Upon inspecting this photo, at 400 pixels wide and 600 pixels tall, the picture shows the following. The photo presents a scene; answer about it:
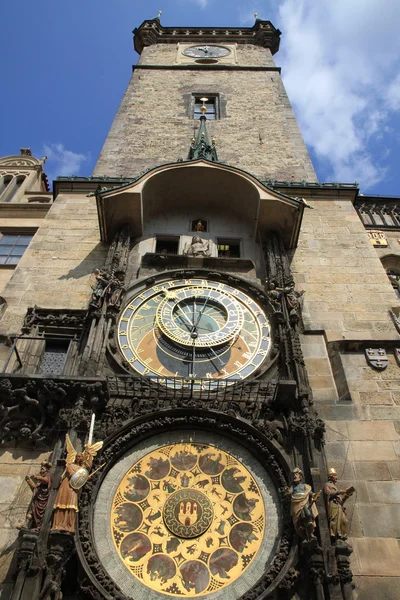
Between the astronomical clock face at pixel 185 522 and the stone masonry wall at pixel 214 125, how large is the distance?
9.41m

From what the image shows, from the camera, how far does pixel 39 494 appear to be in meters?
5.95

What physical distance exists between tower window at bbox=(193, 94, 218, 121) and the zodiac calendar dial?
13.6 meters

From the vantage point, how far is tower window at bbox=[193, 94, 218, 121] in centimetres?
1789

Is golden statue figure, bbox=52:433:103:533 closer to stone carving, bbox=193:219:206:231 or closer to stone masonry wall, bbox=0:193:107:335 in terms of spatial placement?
stone masonry wall, bbox=0:193:107:335

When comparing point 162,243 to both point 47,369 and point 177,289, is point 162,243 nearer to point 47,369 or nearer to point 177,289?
point 177,289

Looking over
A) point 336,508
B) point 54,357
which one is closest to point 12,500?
point 54,357

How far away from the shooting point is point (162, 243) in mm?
11258

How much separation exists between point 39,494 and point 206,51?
21.8 m

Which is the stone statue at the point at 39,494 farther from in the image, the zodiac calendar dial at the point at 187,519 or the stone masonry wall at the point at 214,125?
the stone masonry wall at the point at 214,125

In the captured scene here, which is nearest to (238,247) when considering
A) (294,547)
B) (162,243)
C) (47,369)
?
(162,243)

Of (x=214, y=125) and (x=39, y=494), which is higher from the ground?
(x=214, y=125)

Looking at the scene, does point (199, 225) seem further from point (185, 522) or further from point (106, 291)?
point (185, 522)

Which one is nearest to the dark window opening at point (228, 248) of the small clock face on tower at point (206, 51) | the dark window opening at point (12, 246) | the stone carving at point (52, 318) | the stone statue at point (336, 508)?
the stone carving at point (52, 318)

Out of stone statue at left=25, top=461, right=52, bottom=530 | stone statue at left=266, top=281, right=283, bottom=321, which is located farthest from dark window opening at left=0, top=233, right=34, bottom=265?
stone statue at left=25, top=461, right=52, bottom=530
